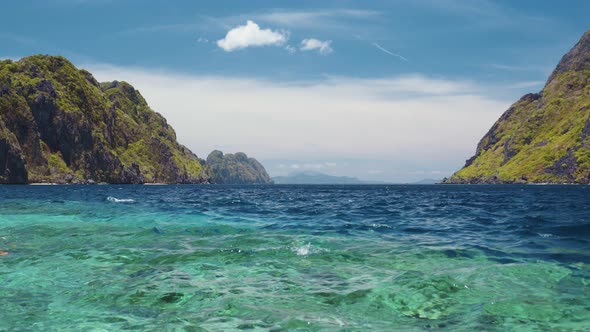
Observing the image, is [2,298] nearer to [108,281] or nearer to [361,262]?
[108,281]

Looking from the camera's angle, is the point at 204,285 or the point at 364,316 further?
the point at 204,285

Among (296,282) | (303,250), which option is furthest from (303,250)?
(296,282)

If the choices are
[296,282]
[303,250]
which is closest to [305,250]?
[303,250]

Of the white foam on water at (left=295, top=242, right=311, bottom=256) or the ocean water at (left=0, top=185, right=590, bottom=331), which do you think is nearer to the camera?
the ocean water at (left=0, top=185, right=590, bottom=331)

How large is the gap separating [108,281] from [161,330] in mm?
5644

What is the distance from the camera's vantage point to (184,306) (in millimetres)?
11711

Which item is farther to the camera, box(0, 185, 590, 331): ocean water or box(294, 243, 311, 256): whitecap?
box(294, 243, 311, 256): whitecap

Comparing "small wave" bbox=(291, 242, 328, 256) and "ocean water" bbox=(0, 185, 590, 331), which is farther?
"small wave" bbox=(291, 242, 328, 256)

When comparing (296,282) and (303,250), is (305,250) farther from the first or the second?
(296,282)

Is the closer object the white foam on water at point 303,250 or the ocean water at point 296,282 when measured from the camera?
the ocean water at point 296,282

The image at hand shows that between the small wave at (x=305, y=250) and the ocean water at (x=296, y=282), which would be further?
the small wave at (x=305, y=250)

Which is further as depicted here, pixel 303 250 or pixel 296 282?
pixel 303 250

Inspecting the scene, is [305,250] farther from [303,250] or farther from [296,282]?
[296,282]

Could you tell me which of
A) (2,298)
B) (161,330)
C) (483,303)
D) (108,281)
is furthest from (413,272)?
(2,298)
